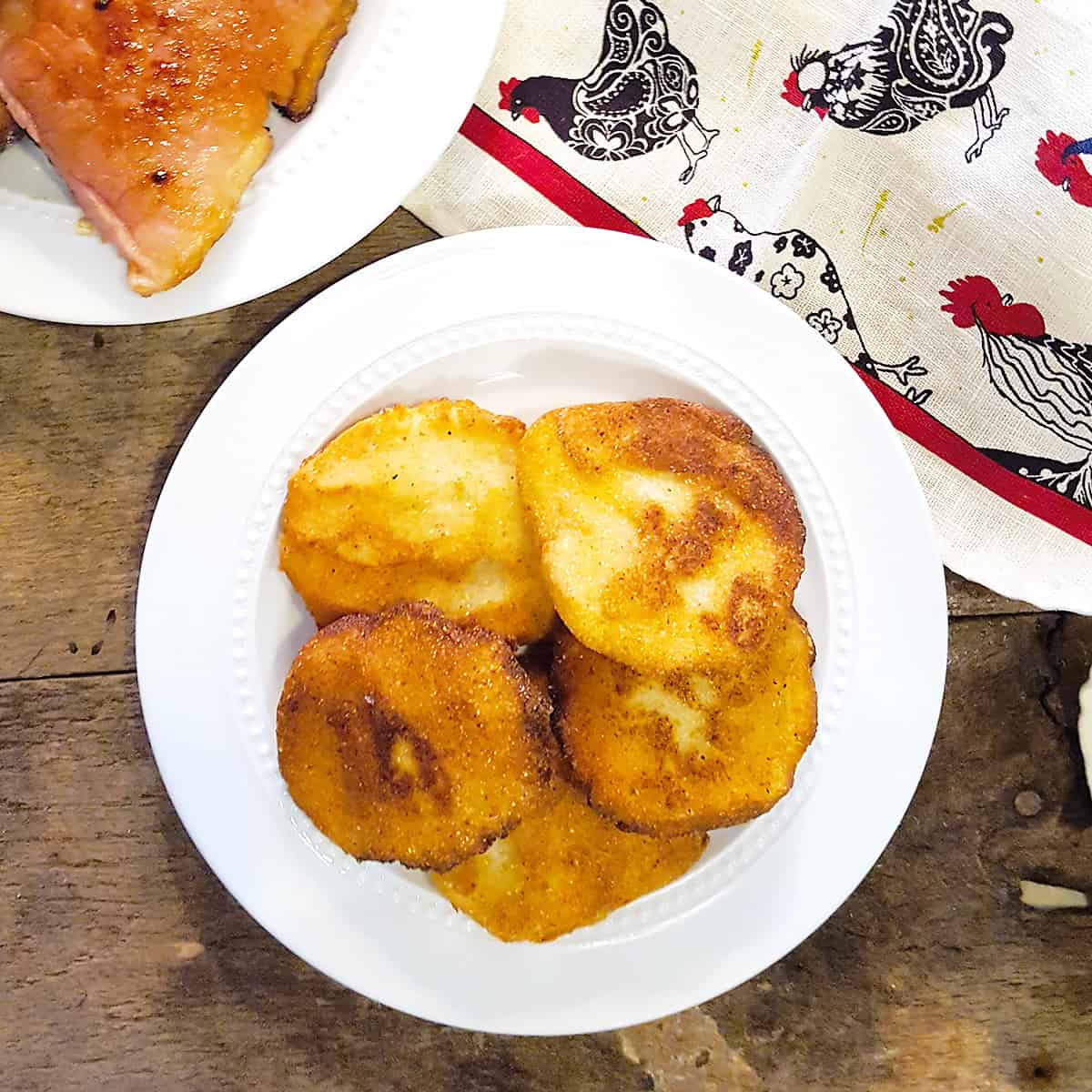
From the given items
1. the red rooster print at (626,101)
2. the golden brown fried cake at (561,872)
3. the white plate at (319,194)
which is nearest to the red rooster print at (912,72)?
the red rooster print at (626,101)

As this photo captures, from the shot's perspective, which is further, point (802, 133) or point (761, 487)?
point (802, 133)

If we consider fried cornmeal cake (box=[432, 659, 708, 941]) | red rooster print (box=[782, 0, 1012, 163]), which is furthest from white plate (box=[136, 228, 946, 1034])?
red rooster print (box=[782, 0, 1012, 163])

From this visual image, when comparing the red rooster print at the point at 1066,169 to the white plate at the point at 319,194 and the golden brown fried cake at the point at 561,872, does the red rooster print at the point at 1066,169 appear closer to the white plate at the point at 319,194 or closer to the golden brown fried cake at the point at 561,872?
the white plate at the point at 319,194

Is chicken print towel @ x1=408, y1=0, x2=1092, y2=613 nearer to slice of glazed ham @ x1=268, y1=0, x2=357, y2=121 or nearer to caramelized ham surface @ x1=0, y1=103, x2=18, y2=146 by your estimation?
slice of glazed ham @ x1=268, y1=0, x2=357, y2=121

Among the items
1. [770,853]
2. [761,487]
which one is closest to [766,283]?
[761,487]

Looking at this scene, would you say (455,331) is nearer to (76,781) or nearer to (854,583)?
(854,583)
